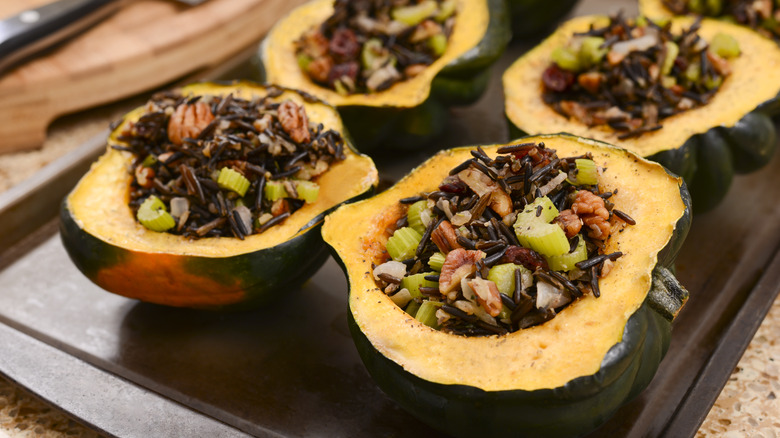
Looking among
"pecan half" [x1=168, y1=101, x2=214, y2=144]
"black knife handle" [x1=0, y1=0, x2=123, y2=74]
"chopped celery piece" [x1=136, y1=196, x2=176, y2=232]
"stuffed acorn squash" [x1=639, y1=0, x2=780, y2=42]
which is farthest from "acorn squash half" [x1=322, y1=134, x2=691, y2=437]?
"black knife handle" [x1=0, y1=0, x2=123, y2=74]

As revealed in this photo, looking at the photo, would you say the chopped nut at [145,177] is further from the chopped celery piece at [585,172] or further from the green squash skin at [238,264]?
the chopped celery piece at [585,172]

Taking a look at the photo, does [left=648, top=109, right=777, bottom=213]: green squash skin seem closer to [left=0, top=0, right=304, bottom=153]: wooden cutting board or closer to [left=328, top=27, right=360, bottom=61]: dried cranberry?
[left=328, top=27, right=360, bottom=61]: dried cranberry

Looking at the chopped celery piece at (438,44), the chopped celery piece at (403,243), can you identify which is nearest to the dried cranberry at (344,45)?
the chopped celery piece at (438,44)

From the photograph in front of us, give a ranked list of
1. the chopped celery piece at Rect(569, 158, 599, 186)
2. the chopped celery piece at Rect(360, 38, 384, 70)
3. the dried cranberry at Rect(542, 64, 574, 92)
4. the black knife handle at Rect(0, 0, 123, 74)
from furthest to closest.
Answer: the black knife handle at Rect(0, 0, 123, 74) → the chopped celery piece at Rect(360, 38, 384, 70) → the dried cranberry at Rect(542, 64, 574, 92) → the chopped celery piece at Rect(569, 158, 599, 186)

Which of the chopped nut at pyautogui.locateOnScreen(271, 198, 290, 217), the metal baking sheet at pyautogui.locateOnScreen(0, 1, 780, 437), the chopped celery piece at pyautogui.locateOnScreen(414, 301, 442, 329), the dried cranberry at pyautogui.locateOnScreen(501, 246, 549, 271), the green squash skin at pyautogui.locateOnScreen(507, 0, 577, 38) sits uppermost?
the dried cranberry at pyautogui.locateOnScreen(501, 246, 549, 271)

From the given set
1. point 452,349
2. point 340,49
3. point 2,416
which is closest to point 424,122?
point 340,49

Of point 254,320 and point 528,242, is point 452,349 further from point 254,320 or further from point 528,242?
point 254,320

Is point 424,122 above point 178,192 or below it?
below
